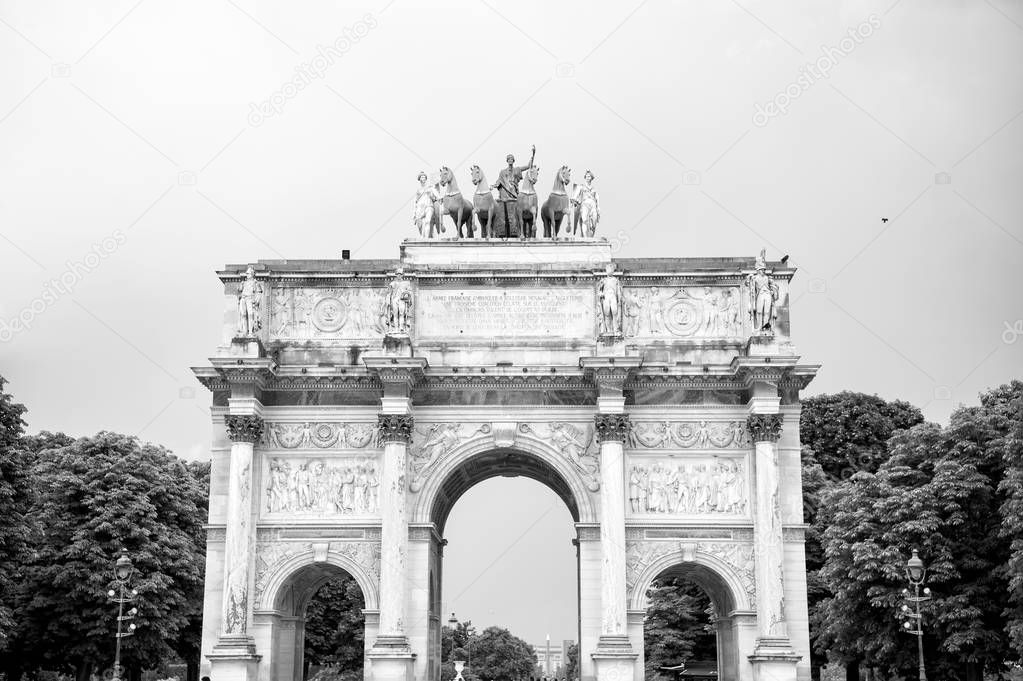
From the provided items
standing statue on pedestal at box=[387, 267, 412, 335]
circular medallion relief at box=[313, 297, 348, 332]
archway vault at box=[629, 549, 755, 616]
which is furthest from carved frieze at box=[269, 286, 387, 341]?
archway vault at box=[629, 549, 755, 616]

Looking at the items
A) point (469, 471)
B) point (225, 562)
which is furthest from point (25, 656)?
point (469, 471)

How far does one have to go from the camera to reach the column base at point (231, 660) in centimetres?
3541

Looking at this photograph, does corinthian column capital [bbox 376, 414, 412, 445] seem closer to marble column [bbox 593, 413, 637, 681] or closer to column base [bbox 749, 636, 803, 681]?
marble column [bbox 593, 413, 637, 681]

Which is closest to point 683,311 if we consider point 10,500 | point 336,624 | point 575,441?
point 575,441

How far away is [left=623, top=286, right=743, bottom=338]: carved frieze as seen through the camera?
38625 mm

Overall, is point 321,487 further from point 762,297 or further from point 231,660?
point 762,297

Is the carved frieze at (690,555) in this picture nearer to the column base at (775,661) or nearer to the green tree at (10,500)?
the column base at (775,661)

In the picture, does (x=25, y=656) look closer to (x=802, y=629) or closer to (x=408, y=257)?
(x=408, y=257)

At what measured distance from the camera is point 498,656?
10731 cm

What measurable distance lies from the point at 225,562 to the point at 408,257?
10.5 metres

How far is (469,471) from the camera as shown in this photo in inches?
1587

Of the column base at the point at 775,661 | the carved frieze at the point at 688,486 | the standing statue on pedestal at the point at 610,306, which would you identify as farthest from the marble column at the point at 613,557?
the column base at the point at 775,661

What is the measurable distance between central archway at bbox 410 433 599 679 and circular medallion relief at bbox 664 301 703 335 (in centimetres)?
512

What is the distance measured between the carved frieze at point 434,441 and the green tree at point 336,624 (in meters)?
30.7
